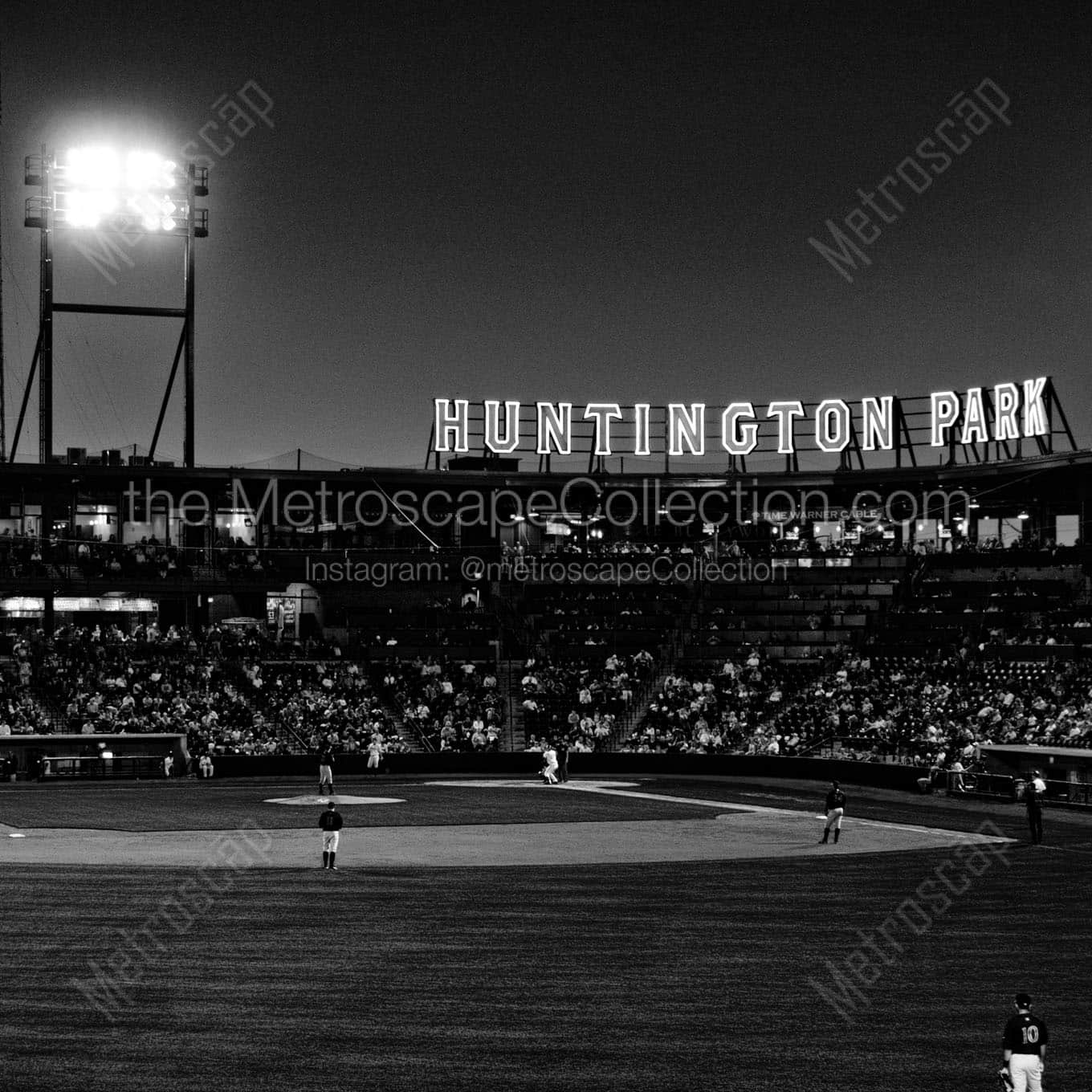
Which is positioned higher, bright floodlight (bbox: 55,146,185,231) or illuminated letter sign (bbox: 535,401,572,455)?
bright floodlight (bbox: 55,146,185,231)

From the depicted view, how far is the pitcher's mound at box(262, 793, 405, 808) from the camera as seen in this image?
37875 mm

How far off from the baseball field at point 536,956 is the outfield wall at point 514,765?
50.5ft

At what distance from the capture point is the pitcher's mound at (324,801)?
37.9m

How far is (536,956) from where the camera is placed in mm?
19219

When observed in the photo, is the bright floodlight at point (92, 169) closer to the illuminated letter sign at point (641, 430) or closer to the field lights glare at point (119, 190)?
the field lights glare at point (119, 190)

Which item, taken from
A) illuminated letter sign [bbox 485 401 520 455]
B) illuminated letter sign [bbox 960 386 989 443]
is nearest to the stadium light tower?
illuminated letter sign [bbox 485 401 520 455]

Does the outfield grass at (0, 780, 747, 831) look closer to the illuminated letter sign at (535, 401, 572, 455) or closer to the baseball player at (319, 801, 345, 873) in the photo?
the baseball player at (319, 801, 345, 873)

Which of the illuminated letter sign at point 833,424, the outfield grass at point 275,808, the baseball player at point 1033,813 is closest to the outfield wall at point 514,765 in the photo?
the outfield grass at point 275,808

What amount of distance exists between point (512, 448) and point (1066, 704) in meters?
26.9

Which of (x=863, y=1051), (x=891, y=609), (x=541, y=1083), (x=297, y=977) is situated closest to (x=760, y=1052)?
(x=863, y=1051)

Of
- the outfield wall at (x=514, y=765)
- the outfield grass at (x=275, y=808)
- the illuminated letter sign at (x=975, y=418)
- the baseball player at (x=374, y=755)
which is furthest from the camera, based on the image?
the illuminated letter sign at (x=975, y=418)

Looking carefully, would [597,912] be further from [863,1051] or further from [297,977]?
[863,1051]

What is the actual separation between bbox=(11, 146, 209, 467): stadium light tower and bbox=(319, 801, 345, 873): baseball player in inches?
1430

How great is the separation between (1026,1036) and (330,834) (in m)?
15.3
